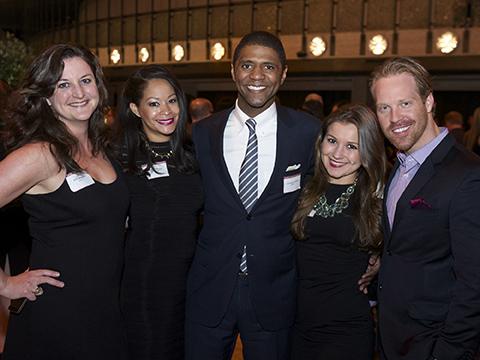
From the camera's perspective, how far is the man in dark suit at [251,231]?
2.21 meters

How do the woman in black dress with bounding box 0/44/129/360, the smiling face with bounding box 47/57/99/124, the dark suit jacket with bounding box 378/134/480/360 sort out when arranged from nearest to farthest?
the dark suit jacket with bounding box 378/134/480/360 → the woman in black dress with bounding box 0/44/129/360 → the smiling face with bounding box 47/57/99/124

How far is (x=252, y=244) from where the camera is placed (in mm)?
2195

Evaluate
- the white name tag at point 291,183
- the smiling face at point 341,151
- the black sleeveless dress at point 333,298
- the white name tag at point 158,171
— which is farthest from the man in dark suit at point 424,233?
the white name tag at point 158,171

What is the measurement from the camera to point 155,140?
7.99 ft

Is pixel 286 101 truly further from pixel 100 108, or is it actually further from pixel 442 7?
pixel 100 108

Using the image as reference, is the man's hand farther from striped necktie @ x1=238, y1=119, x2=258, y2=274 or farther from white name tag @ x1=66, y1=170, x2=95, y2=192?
white name tag @ x1=66, y1=170, x2=95, y2=192

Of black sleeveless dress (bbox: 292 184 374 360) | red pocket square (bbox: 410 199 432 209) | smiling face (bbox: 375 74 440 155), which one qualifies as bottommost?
black sleeveless dress (bbox: 292 184 374 360)

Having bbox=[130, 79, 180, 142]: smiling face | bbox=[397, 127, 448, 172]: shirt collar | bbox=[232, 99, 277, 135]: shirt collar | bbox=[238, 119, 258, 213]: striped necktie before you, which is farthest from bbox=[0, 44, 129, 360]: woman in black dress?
bbox=[397, 127, 448, 172]: shirt collar

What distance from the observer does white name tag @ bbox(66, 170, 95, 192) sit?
5.93ft

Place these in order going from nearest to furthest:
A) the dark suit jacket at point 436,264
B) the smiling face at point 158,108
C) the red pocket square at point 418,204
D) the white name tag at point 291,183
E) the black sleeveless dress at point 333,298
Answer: the dark suit jacket at point 436,264, the red pocket square at point 418,204, the black sleeveless dress at point 333,298, the white name tag at point 291,183, the smiling face at point 158,108

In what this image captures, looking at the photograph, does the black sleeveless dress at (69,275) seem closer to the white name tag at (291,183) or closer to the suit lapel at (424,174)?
the white name tag at (291,183)

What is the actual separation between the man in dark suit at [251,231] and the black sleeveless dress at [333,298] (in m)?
0.11

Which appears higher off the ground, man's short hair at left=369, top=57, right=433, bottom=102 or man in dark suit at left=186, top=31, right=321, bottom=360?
man's short hair at left=369, top=57, right=433, bottom=102

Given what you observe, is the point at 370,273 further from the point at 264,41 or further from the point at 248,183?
the point at 264,41
